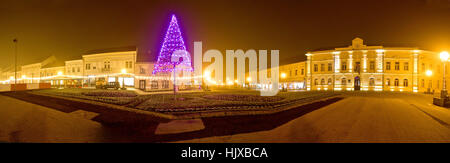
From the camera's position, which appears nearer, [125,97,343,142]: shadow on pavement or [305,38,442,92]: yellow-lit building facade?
[125,97,343,142]: shadow on pavement

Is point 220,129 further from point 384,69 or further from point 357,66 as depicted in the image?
point 384,69

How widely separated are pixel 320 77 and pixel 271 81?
2248 centimetres

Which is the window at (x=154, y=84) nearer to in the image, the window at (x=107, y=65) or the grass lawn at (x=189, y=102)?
the window at (x=107, y=65)

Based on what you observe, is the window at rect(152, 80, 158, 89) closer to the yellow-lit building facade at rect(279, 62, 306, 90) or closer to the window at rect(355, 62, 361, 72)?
the yellow-lit building facade at rect(279, 62, 306, 90)

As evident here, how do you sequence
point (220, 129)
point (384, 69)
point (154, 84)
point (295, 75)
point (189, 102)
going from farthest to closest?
1. point (295, 75)
2. point (154, 84)
3. point (384, 69)
4. point (189, 102)
5. point (220, 129)

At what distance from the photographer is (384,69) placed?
3953 centimetres

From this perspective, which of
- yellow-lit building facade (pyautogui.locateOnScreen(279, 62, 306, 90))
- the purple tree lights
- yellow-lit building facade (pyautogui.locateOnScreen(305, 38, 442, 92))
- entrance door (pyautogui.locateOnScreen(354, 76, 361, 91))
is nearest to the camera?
the purple tree lights

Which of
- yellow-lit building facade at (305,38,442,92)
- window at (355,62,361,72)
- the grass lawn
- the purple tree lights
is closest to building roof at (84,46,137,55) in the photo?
the purple tree lights

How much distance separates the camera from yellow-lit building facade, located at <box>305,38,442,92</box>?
39.0 meters

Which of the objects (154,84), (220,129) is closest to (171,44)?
(220,129)

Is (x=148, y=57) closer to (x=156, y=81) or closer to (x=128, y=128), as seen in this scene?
(x=156, y=81)

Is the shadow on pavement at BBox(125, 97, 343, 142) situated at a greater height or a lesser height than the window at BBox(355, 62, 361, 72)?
lesser

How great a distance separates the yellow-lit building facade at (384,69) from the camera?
39031mm

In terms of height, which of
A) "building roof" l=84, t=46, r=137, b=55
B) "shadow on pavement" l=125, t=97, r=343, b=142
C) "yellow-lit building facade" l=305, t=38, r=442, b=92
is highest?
"building roof" l=84, t=46, r=137, b=55
